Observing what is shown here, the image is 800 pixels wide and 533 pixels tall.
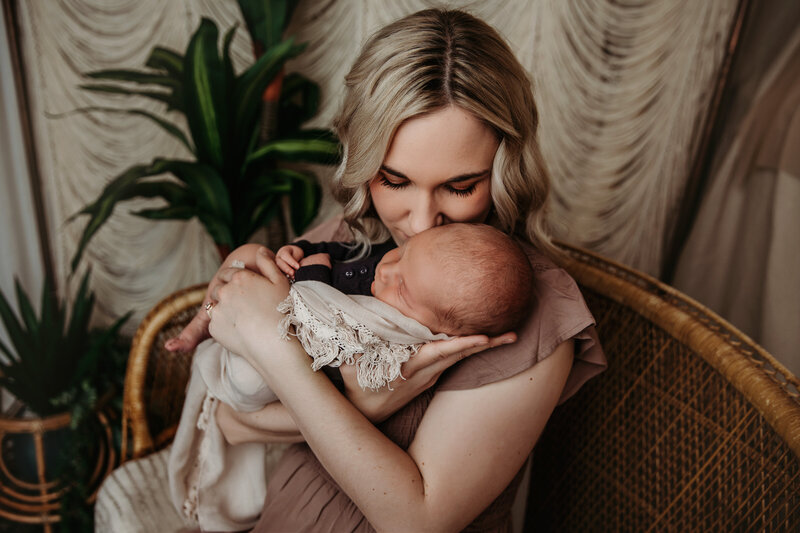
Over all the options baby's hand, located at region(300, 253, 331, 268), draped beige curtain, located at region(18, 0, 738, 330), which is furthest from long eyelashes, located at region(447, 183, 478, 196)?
draped beige curtain, located at region(18, 0, 738, 330)

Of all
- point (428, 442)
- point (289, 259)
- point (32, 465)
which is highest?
point (289, 259)

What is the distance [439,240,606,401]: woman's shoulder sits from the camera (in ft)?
3.35

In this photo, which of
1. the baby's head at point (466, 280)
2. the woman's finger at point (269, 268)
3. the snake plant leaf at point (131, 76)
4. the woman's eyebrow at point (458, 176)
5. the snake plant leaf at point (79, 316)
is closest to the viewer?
the baby's head at point (466, 280)

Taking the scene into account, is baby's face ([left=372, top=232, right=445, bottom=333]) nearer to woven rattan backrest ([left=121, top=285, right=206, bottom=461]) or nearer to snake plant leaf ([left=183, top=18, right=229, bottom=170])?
woven rattan backrest ([left=121, top=285, right=206, bottom=461])

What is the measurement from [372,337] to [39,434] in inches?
58.8

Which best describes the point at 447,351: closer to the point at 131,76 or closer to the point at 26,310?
the point at 131,76

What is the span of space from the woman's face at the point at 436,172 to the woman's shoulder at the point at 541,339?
0.76 feet

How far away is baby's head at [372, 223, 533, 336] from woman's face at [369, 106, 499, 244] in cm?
10

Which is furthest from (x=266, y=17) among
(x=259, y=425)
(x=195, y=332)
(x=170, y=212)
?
(x=259, y=425)

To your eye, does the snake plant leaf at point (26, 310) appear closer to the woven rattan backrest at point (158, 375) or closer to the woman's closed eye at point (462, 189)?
the woven rattan backrest at point (158, 375)

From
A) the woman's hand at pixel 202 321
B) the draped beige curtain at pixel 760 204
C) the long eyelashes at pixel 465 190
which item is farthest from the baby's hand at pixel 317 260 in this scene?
the draped beige curtain at pixel 760 204

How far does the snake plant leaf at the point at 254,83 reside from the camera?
71.1 inches

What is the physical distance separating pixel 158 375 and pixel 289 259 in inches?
33.6

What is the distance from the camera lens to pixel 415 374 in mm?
1037
